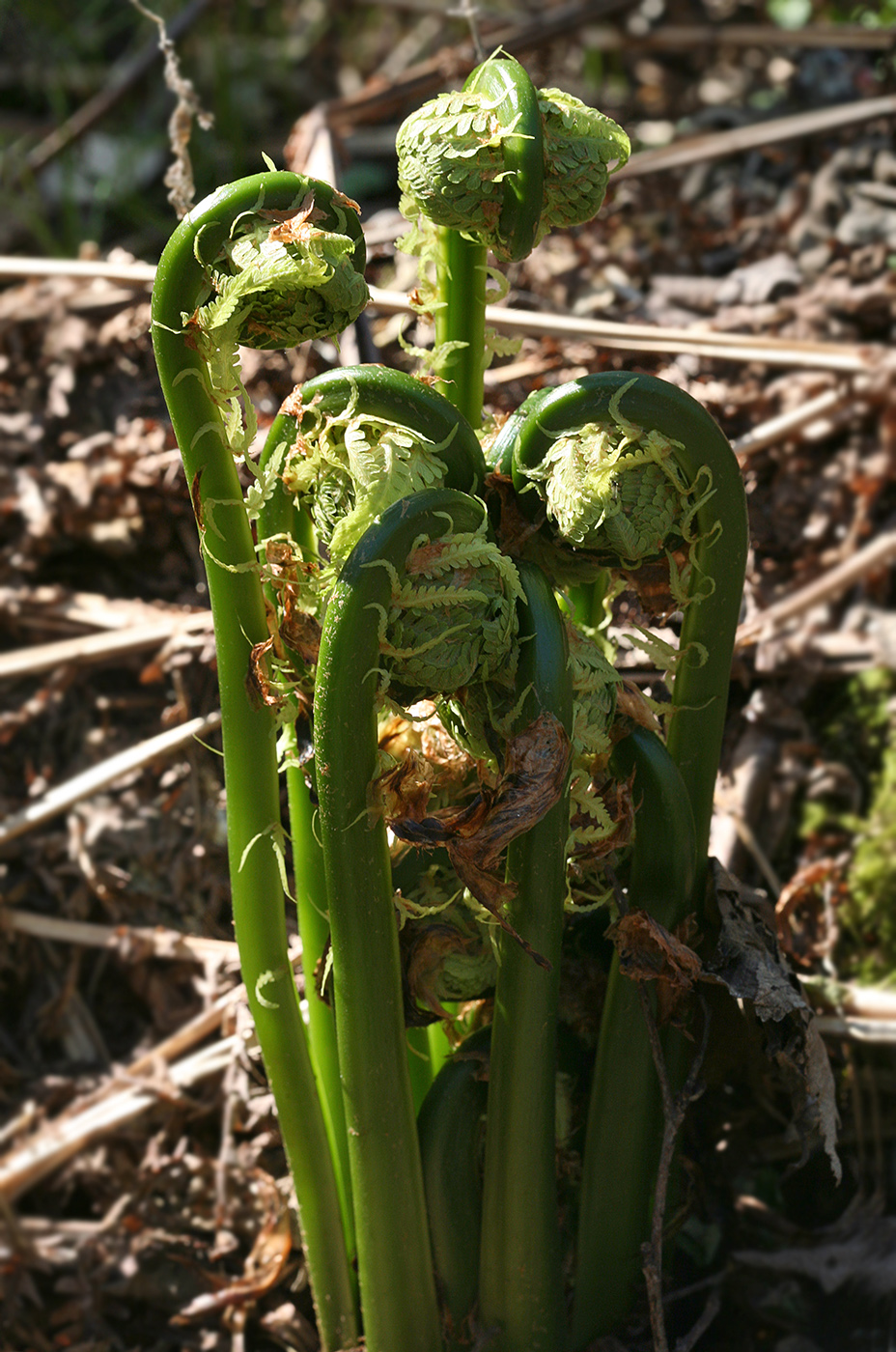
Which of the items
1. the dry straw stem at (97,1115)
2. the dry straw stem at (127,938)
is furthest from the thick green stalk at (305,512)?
the dry straw stem at (127,938)

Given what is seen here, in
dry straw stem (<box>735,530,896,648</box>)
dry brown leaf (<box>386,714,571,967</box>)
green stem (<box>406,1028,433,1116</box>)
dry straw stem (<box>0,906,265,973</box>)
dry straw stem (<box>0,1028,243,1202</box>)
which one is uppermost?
dry straw stem (<box>735,530,896,648</box>)

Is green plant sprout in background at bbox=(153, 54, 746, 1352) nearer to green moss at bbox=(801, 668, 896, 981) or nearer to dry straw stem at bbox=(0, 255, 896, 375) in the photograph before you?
green moss at bbox=(801, 668, 896, 981)

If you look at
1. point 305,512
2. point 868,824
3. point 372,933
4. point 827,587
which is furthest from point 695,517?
point 827,587

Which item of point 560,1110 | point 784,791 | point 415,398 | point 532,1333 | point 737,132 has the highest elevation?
point 737,132

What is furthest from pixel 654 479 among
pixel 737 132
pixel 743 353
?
pixel 737 132

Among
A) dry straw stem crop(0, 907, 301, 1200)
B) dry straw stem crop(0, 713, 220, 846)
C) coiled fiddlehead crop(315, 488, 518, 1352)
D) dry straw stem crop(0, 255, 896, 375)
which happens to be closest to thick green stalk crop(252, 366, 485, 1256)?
coiled fiddlehead crop(315, 488, 518, 1352)

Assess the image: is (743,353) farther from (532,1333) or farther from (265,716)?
(532,1333)

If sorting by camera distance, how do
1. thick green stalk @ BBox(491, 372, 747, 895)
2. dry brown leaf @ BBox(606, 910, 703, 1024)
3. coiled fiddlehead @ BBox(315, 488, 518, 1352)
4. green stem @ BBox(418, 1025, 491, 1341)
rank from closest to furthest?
coiled fiddlehead @ BBox(315, 488, 518, 1352), thick green stalk @ BBox(491, 372, 747, 895), dry brown leaf @ BBox(606, 910, 703, 1024), green stem @ BBox(418, 1025, 491, 1341)

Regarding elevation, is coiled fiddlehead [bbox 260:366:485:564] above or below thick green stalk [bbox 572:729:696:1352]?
above
